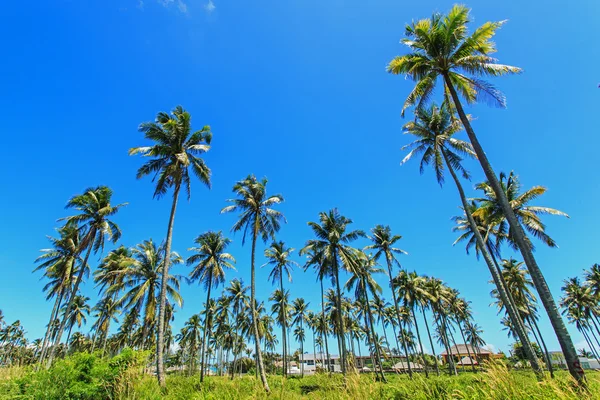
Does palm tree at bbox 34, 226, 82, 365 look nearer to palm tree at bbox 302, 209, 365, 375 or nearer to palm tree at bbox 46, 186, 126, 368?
palm tree at bbox 46, 186, 126, 368

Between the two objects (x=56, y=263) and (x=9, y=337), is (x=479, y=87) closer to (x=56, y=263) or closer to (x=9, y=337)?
(x=56, y=263)

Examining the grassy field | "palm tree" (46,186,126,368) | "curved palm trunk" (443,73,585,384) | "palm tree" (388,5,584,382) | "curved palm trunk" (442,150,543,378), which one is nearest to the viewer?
the grassy field

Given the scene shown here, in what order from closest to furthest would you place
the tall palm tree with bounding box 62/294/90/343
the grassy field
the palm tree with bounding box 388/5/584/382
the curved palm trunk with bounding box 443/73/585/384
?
1. the grassy field
2. the curved palm trunk with bounding box 443/73/585/384
3. the palm tree with bounding box 388/5/584/382
4. the tall palm tree with bounding box 62/294/90/343

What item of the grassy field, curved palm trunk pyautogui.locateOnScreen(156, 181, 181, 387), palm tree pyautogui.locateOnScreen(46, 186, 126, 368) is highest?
palm tree pyautogui.locateOnScreen(46, 186, 126, 368)

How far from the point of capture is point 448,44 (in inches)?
447

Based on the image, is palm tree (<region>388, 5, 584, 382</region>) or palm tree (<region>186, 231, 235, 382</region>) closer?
palm tree (<region>388, 5, 584, 382</region>)

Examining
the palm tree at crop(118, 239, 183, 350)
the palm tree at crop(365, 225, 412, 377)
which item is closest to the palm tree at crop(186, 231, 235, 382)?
the palm tree at crop(118, 239, 183, 350)

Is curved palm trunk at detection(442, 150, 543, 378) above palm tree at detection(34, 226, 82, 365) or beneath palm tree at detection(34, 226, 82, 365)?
beneath

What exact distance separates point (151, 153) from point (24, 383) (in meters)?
11.9

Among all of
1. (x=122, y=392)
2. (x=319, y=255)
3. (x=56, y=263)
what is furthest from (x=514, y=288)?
(x=56, y=263)

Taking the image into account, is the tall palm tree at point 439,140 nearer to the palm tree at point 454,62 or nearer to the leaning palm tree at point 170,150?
the palm tree at point 454,62

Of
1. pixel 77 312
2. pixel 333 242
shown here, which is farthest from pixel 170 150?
pixel 77 312

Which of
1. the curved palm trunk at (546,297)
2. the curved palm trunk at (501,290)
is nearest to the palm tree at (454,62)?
the curved palm trunk at (546,297)

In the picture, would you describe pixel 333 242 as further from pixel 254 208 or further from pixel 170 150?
pixel 170 150
